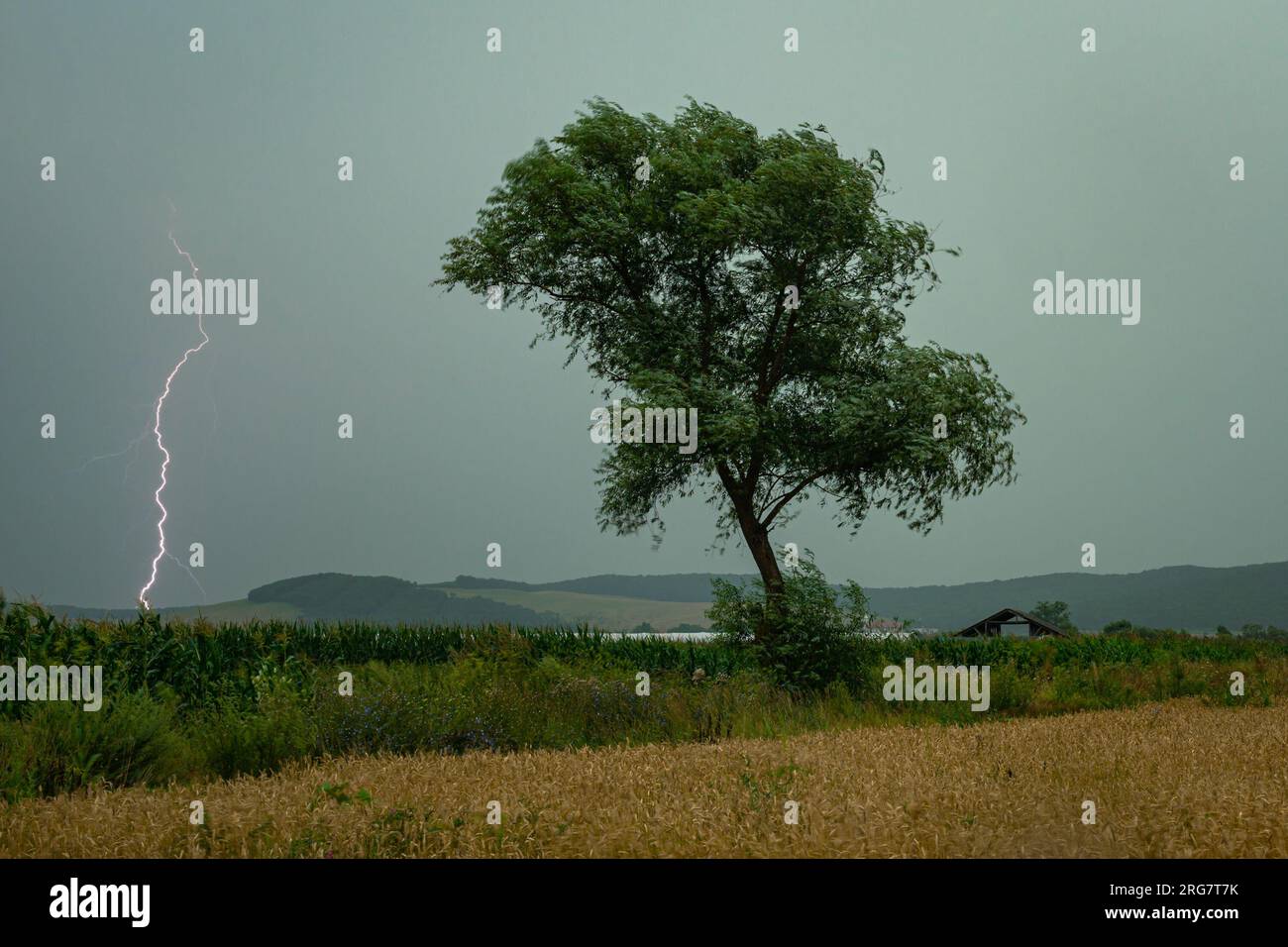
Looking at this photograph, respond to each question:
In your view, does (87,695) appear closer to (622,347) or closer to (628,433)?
(628,433)

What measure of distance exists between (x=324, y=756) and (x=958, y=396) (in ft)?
64.2

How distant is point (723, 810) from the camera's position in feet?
14.8

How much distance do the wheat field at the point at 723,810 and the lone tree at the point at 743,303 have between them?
55.9ft

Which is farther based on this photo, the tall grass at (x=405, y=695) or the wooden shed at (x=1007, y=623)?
the wooden shed at (x=1007, y=623)

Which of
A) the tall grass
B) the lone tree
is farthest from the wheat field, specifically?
the lone tree

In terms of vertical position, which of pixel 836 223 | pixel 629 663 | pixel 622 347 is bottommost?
pixel 629 663

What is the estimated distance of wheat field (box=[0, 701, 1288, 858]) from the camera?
12.8ft

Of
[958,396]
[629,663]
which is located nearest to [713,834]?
[629,663]

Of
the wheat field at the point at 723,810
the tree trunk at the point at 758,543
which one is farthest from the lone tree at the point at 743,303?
the wheat field at the point at 723,810

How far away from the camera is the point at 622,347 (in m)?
25.9

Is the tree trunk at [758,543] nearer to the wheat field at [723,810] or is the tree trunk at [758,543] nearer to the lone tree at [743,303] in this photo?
the lone tree at [743,303]

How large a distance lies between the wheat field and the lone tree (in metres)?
17.0

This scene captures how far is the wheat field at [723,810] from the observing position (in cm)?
392
